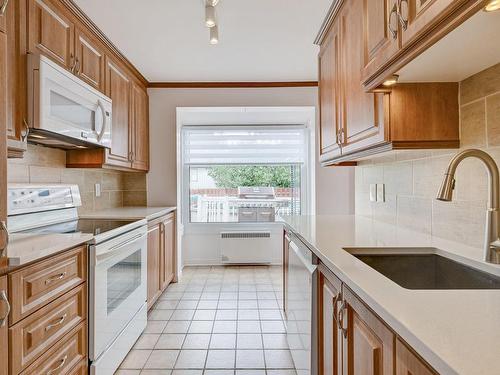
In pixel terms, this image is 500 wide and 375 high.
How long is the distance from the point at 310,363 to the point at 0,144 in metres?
1.49

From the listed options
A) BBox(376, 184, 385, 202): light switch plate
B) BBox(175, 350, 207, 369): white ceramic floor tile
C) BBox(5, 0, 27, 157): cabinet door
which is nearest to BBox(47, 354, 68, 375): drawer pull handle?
BBox(175, 350, 207, 369): white ceramic floor tile

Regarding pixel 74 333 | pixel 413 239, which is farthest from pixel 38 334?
pixel 413 239

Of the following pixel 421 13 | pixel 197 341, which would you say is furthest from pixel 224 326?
pixel 421 13

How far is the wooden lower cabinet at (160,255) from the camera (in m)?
2.83

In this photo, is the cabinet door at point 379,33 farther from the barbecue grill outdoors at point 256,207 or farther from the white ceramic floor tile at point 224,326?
the barbecue grill outdoors at point 256,207

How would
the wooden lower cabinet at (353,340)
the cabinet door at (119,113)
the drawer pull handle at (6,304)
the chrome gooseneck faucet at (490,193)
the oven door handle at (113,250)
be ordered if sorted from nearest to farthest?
1. the wooden lower cabinet at (353,340)
2. the chrome gooseneck faucet at (490,193)
3. the drawer pull handle at (6,304)
4. the oven door handle at (113,250)
5. the cabinet door at (119,113)

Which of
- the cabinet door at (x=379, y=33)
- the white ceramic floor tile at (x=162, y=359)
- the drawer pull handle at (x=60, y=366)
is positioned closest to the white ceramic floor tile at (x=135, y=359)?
the white ceramic floor tile at (x=162, y=359)

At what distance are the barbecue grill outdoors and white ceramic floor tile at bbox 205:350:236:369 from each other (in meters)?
2.55

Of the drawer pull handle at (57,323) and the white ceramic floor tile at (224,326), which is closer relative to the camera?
the drawer pull handle at (57,323)

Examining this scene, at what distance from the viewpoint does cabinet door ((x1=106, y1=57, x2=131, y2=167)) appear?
2.72m

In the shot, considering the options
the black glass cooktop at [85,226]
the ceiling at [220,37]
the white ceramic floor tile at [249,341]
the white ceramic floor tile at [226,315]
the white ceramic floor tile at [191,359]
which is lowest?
the white ceramic floor tile at [191,359]

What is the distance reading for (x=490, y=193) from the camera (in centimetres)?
102

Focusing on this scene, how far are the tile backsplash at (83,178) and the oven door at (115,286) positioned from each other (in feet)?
2.39

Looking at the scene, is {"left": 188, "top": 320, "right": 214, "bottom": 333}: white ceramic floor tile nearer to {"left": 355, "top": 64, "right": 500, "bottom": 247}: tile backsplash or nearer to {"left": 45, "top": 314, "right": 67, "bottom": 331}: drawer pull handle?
{"left": 45, "top": 314, "right": 67, "bottom": 331}: drawer pull handle
